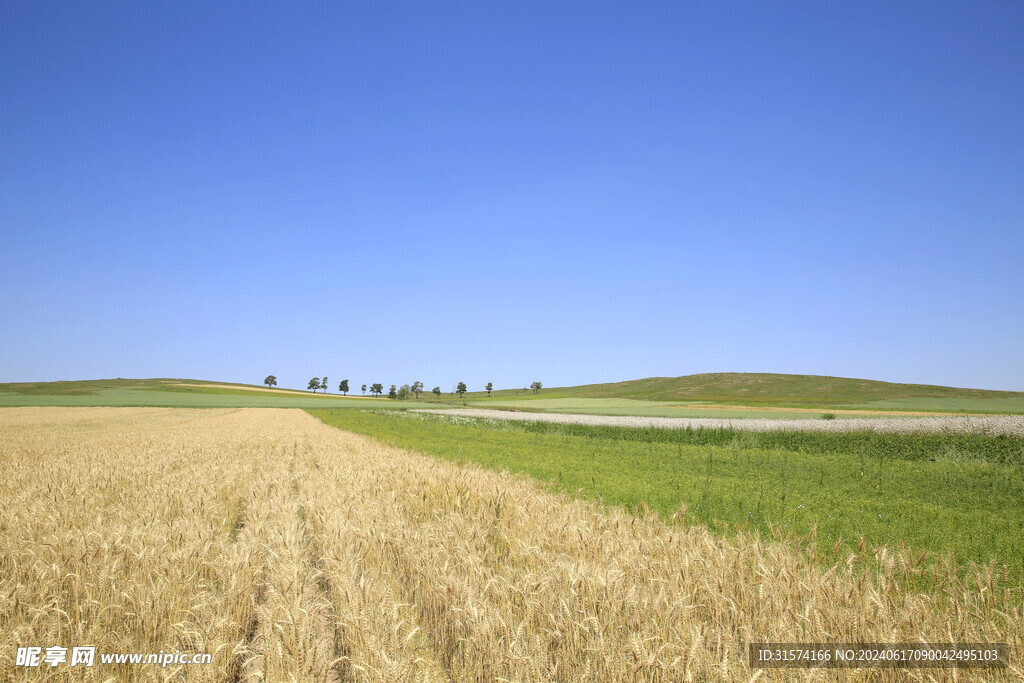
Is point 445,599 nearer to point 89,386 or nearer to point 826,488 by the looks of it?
point 826,488

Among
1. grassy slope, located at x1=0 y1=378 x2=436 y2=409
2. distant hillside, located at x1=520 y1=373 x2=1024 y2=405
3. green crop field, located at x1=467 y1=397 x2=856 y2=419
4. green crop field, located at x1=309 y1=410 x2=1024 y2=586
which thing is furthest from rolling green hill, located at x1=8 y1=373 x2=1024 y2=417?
green crop field, located at x1=309 y1=410 x2=1024 y2=586

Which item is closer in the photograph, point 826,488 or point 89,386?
point 826,488

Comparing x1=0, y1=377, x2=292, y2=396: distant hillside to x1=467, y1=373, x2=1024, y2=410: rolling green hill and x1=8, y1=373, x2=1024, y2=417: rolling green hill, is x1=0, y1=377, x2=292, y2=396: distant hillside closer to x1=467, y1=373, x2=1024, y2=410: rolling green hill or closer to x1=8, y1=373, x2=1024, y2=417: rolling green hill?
x1=8, y1=373, x2=1024, y2=417: rolling green hill

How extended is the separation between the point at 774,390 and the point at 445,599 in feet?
422

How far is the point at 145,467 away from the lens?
12.8 metres

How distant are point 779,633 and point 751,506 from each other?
641cm

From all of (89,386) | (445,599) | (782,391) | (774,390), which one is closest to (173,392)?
(89,386)

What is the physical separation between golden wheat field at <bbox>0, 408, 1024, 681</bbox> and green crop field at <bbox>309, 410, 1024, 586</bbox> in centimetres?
126

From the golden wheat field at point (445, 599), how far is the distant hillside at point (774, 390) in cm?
9974

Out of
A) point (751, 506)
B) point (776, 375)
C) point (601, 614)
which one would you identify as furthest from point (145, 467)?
point (776, 375)

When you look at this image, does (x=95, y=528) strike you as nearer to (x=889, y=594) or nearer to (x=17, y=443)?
(x=889, y=594)

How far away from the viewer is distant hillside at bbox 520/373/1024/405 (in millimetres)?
95188

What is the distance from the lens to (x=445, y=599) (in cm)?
473

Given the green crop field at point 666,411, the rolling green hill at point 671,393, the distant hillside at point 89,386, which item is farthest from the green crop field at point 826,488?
the distant hillside at point 89,386
